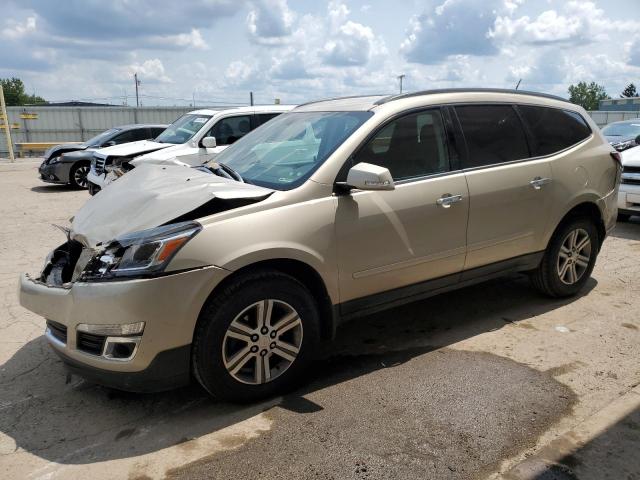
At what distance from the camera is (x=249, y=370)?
3262 millimetres

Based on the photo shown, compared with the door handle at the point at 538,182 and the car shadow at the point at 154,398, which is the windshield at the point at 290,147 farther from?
the door handle at the point at 538,182

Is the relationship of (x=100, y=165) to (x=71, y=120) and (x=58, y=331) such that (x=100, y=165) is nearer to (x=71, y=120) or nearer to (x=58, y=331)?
(x=58, y=331)

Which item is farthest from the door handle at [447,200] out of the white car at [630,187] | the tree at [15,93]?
the tree at [15,93]

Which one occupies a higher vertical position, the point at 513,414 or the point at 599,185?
the point at 599,185

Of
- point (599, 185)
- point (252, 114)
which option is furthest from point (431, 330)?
point (252, 114)

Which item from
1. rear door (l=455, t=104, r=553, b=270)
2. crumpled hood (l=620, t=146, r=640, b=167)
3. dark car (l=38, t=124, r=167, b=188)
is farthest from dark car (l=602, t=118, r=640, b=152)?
dark car (l=38, t=124, r=167, b=188)

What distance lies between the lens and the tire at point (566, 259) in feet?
15.8

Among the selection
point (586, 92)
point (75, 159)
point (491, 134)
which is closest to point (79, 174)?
point (75, 159)

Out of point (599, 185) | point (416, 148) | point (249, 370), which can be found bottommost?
point (249, 370)

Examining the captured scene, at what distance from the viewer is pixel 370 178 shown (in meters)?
3.28

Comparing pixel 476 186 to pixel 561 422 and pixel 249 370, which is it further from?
pixel 249 370

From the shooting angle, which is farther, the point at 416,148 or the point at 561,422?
the point at 416,148

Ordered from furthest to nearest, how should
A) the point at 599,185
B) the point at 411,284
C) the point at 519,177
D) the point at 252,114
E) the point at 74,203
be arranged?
the point at 74,203 < the point at 252,114 < the point at 599,185 < the point at 519,177 < the point at 411,284

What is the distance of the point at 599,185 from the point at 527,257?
1.05 m
